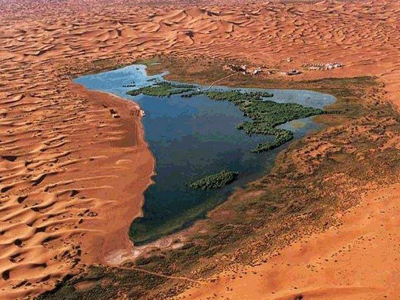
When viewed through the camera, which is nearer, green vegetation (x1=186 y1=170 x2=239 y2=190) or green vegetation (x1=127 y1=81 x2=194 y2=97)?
green vegetation (x1=186 y1=170 x2=239 y2=190)

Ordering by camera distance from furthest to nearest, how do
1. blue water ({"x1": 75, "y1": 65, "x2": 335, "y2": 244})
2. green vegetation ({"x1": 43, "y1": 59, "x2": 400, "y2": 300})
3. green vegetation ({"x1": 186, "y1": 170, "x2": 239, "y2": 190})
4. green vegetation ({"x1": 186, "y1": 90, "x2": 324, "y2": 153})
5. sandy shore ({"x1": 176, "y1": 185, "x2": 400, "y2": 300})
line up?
green vegetation ({"x1": 186, "y1": 90, "x2": 324, "y2": 153}) < green vegetation ({"x1": 186, "y1": 170, "x2": 239, "y2": 190}) < blue water ({"x1": 75, "y1": 65, "x2": 335, "y2": 244}) < green vegetation ({"x1": 43, "y1": 59, "x2": 400, "y2": 300}) < sandy shore ({"x1": 176, "y1": 185, "x2": 400, "y2": 300})

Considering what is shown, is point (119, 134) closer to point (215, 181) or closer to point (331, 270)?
point (215, 181)

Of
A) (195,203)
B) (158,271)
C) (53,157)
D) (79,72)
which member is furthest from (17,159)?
(79,72)

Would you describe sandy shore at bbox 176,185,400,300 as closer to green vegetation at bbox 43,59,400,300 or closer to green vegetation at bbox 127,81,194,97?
green vegetation at bbox 43,59,400,300

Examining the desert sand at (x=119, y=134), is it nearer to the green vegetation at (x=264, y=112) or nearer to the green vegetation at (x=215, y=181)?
the green vegetation at (x=215, y=181)

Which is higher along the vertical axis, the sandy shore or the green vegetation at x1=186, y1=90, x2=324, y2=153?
the green vegetation at x1=186, y1=90, x2=324, y2=153

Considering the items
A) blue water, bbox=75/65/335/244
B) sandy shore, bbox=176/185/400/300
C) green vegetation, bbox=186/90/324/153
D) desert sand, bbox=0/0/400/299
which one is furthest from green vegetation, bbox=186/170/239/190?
sandy shore, bbox=176/185/400/300

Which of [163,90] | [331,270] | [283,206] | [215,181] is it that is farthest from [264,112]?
[331,270]

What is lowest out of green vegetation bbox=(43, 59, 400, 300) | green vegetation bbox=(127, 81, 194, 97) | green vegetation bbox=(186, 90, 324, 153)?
green vegetation bbox=(43, 59, 400, 300)
